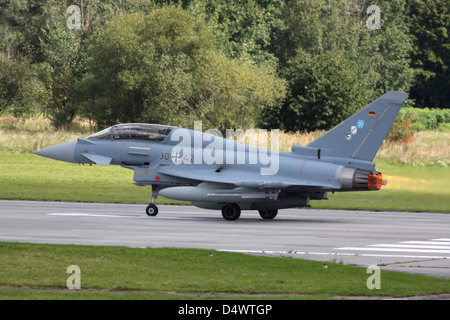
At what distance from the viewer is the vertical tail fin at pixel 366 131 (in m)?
27.4

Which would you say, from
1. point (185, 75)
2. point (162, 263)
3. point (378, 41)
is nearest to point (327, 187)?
point (162, 263)

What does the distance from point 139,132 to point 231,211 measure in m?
4.60

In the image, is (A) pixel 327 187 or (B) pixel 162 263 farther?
(A) pixel 327 187

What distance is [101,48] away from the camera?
226 feet

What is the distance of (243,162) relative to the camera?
2848 cm

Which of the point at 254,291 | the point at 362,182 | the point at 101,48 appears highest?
the point at 101,48

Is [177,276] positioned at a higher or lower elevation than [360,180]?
lower

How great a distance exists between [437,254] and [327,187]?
7.53 metres

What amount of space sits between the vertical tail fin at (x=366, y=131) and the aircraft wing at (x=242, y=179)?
1451mm

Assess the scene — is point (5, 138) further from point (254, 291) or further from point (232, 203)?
point (254, 291)
